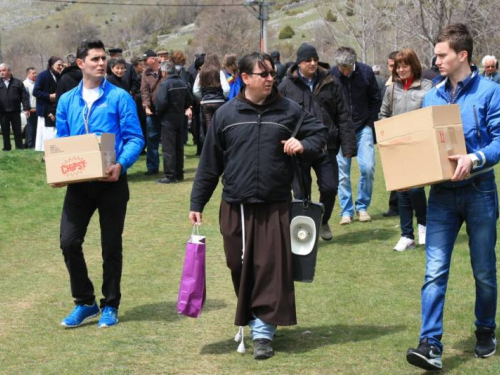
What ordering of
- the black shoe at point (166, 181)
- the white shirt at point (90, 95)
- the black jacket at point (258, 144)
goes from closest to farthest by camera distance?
the black jacket at point (258, 144) → the white shirt at point (90, 95) → the black shoe at point (166, 181)

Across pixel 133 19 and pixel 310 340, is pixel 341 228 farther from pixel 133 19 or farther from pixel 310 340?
pixel 133 19

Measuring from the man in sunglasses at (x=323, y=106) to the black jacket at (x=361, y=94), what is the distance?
71 centimetres

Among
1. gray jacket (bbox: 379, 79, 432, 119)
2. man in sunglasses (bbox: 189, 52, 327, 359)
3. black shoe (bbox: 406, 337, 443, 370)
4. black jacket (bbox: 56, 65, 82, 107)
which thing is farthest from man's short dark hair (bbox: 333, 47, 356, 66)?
black jacket (bbox: 56, 65, 82, 107)

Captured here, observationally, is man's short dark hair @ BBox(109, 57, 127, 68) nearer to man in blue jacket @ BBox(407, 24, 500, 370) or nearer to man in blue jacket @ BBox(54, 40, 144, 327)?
man in blue jacket @ BBox(54, 40, 144, 327)

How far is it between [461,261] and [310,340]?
3.13m

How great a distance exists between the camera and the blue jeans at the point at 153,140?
1675 centimetres

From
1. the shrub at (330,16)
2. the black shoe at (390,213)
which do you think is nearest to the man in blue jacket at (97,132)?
the black shoe at (390,213)

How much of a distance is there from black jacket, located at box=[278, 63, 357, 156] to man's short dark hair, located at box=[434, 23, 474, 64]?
368cm

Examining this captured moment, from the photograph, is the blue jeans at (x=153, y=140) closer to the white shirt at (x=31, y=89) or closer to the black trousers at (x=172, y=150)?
the black trousers at (x=172, y=150)

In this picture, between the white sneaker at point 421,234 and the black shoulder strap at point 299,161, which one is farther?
the white sneaker at point 421,234

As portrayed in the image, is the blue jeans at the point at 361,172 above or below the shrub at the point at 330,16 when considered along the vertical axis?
below

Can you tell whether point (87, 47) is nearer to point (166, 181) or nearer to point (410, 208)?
point (410, 208)

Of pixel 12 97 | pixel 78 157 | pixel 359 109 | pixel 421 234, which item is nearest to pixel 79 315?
pixel 78 157

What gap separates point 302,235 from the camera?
20.8 feet
